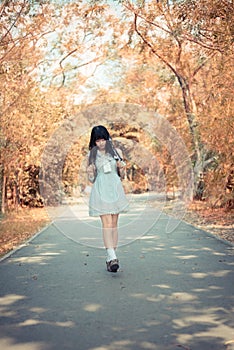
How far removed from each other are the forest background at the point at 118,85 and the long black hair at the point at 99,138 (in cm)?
426

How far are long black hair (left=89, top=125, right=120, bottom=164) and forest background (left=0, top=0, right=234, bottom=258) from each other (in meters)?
4.26

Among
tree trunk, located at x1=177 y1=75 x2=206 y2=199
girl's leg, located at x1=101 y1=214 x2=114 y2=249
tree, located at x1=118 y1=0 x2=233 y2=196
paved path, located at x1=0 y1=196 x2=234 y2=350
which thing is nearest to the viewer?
paved path, located at x1=0 y1=196 x2=234 y2=350

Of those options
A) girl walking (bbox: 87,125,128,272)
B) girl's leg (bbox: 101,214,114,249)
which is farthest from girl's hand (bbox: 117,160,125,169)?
girl's leg (bbox: 101,214,114,249)

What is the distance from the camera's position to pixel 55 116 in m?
25.2

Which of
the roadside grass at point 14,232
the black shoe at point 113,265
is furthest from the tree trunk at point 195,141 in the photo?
the black shoe at point 113,265

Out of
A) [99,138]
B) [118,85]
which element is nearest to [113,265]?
[99,138]

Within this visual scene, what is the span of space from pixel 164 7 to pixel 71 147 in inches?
486

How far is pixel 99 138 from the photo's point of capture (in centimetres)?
809

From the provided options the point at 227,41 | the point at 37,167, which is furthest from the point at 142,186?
the point at 227,41

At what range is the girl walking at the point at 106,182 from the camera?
8.03m

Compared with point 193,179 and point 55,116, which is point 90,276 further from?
point 55,116

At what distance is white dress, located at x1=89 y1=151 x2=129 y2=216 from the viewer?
316 inches

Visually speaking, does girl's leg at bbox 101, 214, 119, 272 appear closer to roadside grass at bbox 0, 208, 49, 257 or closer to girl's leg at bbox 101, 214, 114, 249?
girl's leg at bbox 101, 214, 114, 249

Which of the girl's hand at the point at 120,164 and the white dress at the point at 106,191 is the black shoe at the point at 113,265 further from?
the girl's hand at the point at 120,164
